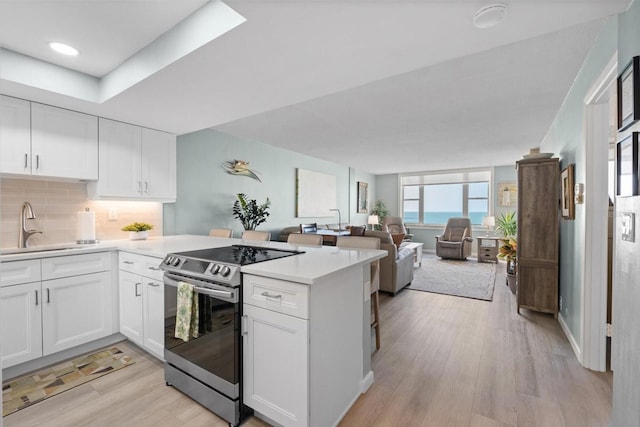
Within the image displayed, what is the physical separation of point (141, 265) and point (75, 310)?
0.71 meters

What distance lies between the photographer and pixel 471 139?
5.05m

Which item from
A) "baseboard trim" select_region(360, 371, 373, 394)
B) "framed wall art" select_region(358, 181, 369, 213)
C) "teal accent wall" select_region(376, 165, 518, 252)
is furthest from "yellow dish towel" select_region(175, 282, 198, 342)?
"teal accent wall" select_region(376, 165, 518, 252)

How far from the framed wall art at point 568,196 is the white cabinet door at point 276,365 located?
2813 millimetres

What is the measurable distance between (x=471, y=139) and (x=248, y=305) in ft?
15.7

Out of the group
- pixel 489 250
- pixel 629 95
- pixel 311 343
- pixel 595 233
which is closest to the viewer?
pixel 629 95

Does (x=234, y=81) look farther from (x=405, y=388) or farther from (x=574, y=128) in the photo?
(x=574, y=128)

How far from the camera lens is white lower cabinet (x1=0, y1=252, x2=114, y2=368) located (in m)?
2.25

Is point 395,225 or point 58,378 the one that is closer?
point 58,378

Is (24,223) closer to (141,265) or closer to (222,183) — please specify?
(141,265)

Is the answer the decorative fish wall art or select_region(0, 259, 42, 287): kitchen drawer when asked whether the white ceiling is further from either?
select_region(0, 259, 42, 287): kitchen drawer

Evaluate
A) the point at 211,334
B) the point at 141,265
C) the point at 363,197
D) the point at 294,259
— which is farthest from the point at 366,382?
the point at 363,197

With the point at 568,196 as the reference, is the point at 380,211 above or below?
below

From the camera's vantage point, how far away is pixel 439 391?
2109mm

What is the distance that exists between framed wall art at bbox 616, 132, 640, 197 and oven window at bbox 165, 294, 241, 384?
6.87ft
